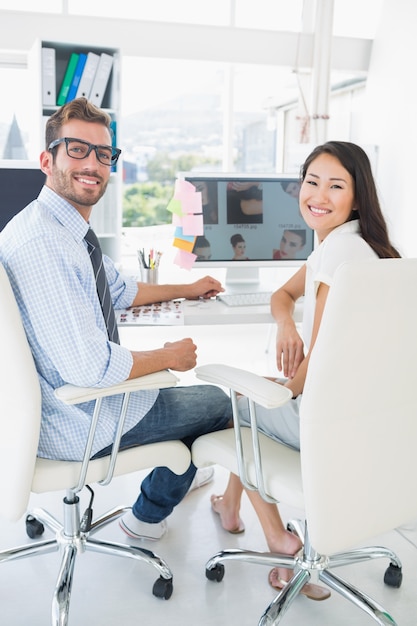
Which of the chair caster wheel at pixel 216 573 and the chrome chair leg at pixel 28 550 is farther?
the chair caster wheel at pixel 216 573

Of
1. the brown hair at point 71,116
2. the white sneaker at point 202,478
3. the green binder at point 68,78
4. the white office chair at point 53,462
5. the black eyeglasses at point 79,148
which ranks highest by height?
the green binder at point 68,78

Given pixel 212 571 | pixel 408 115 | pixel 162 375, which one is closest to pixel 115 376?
pixel 162 375

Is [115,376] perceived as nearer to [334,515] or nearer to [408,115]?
[334,515]

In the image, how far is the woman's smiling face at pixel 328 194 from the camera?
1943 millimetres

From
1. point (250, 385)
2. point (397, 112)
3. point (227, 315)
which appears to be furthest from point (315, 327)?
point (397, 112)

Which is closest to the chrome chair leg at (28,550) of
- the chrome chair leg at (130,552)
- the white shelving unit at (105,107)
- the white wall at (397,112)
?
the chrome chair leg at (130,552)

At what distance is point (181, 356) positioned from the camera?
172cm

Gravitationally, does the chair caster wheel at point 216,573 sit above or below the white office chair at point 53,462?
below

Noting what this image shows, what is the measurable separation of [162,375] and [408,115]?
11.7ft

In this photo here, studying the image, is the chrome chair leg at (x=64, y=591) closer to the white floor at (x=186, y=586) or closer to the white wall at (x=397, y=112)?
the white floor at (x=186, y=586)

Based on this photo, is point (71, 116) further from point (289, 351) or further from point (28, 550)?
point (28, 550)

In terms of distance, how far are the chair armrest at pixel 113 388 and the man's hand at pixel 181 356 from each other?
110mm

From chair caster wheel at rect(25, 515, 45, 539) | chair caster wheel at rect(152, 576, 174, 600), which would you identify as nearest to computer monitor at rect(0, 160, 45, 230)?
chair caster wheel at rect(25, 515, 45, 539)

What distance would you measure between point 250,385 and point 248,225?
1.45 m
